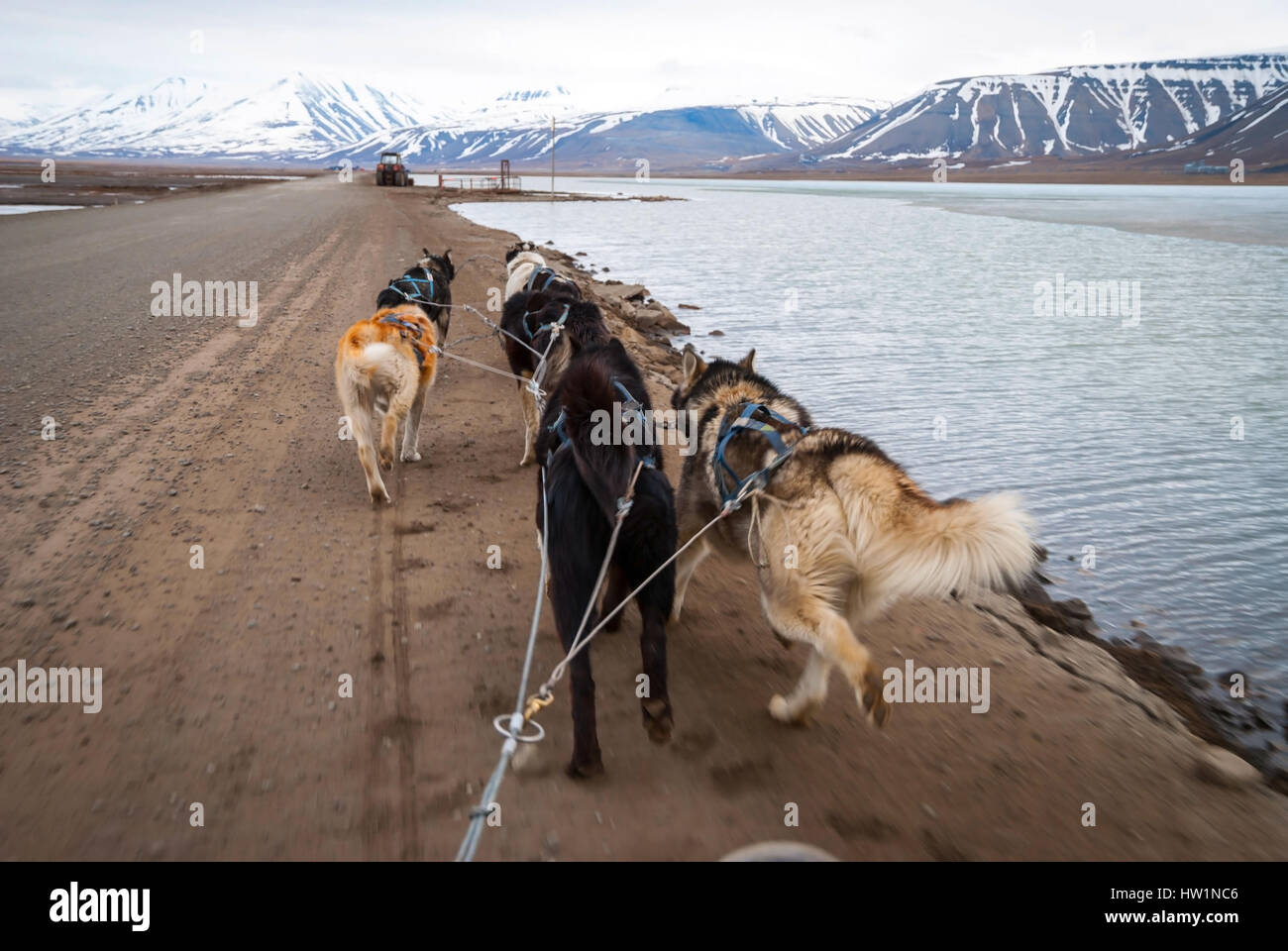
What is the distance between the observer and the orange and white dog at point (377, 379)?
615cm

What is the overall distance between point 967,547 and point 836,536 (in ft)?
1.88

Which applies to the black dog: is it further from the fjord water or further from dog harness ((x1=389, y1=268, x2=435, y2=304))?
the fjord water

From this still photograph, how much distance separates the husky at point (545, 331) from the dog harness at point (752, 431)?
1.84m

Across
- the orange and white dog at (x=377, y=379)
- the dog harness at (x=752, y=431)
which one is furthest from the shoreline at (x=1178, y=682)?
the orange and white dog at (x=377, y=379)

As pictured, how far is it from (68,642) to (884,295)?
63.4 feet

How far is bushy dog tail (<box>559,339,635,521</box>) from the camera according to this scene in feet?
10.6

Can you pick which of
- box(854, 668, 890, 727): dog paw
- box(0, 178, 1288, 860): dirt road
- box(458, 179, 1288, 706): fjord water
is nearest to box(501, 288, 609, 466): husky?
box(0, 178, 1288, 860): dirt road

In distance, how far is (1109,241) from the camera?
30438mm

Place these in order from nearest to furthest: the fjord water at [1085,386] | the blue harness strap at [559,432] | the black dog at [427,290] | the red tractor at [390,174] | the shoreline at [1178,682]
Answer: the blue harness strap at [559,432], the shoreline at [1178,682], the fjord water at [1085,386], the black dog at [427,290], the red tractor at [390,174]

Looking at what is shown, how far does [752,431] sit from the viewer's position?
393 cm

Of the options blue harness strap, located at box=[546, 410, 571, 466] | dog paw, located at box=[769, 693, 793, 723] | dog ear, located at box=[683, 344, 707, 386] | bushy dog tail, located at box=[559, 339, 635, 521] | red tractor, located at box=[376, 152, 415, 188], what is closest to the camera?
bushy dog tail, located at box=[559, 339, 635, 521]

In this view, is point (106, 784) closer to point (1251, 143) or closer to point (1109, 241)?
point (1109, 241)

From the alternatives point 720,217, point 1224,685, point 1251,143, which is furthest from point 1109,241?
point 1251,143

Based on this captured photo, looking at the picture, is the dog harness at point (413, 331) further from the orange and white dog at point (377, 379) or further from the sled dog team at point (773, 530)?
the sled dog team at point (773, 530)
